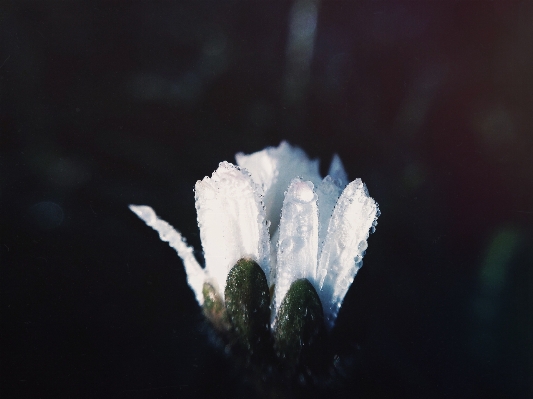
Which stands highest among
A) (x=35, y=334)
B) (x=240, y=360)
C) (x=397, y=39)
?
(x=397, y=39)

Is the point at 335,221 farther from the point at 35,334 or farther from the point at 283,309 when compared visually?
the point at 35,334

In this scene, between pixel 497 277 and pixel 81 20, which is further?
pixel 497 277

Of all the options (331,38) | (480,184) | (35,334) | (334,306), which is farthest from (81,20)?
(480,184)

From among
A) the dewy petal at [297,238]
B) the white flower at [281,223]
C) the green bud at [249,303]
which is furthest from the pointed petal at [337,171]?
the green bud at [249,303]

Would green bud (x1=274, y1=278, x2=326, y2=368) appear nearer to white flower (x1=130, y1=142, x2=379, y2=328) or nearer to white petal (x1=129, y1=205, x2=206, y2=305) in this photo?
white flower (x1=130, y1=142, x2=379, y2=328)

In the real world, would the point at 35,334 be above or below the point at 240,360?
above

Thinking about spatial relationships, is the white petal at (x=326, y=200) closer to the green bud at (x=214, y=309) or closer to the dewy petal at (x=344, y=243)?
the dewy petal at (x=344, y=243)

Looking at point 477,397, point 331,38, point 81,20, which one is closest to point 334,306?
point 477,397
